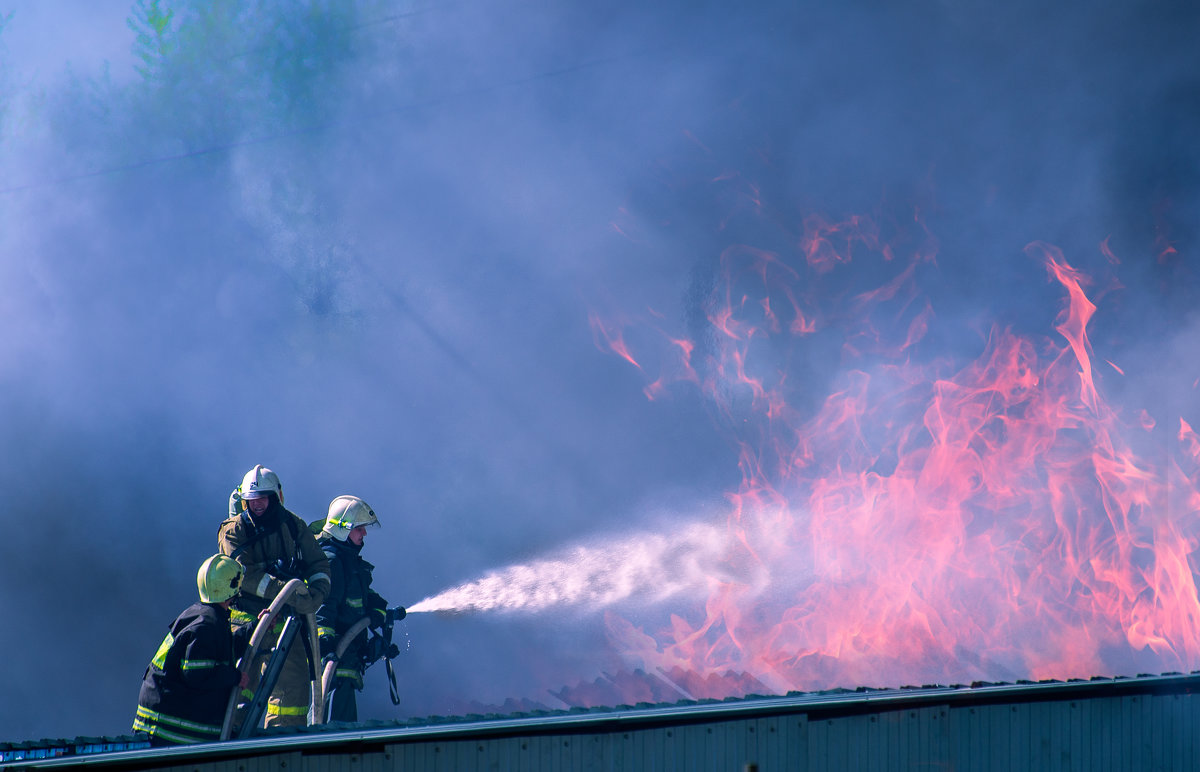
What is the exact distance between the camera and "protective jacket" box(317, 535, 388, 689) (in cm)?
774

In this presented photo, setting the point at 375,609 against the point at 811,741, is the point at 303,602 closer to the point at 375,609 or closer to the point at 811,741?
the point at 375,609

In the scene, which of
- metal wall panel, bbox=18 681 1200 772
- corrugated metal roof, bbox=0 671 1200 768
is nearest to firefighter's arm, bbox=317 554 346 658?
corrugated metal roof, bbox=0 671 1200 768

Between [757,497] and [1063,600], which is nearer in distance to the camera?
[1063,600]

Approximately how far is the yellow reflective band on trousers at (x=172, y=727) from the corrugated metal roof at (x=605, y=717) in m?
0.14

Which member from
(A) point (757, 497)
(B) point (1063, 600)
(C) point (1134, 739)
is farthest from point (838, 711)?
(A) point (757, 497)

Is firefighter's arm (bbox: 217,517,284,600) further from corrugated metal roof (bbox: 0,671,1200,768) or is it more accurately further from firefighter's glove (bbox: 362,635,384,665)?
corrugated metal roof (bbox: 0,671,1200,768)

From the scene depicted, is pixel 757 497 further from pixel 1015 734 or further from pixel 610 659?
pixel 1015 734

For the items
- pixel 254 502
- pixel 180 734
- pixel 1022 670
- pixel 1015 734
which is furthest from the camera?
pixel 1022 670

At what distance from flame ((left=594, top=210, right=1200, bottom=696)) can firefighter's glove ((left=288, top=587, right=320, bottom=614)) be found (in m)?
4.77

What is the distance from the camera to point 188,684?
5.15m

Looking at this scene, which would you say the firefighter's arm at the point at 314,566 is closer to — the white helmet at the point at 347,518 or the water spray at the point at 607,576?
the white helmet at the point at 347,518

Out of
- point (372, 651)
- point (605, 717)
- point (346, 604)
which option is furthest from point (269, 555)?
point (605, 717)

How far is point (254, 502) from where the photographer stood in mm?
7203

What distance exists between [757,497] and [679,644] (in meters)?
2.54
